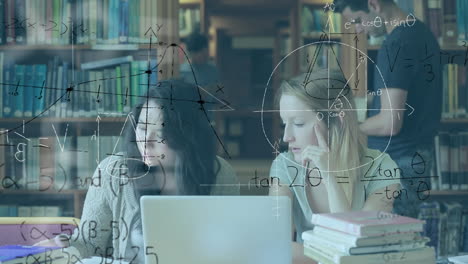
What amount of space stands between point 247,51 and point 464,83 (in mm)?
916

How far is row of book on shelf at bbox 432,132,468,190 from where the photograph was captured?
98.7 inches

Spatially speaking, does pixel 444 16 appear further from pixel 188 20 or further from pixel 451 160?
pixel 188 20

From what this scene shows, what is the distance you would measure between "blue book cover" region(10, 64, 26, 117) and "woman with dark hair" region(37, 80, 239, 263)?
40 centimetres

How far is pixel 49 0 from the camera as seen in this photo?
2398 mm

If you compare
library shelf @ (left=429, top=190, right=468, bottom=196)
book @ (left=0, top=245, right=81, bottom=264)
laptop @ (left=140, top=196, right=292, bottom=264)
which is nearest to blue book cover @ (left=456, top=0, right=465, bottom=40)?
library shelf @ (left=429, top=190, right=468, bottom=196)

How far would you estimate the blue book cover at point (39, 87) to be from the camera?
2.40 m

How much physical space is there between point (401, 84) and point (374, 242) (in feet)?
2.94

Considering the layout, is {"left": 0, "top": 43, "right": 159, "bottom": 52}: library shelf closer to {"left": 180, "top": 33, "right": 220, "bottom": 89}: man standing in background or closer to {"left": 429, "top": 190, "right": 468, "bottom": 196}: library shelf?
{"left": 180, "top": 33, "right": 220, "bottom": 89}: man standing in background

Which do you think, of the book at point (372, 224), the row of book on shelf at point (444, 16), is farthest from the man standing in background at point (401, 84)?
the book at point (372, 224)

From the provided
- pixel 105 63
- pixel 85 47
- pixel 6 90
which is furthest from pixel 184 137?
pixel 6 90

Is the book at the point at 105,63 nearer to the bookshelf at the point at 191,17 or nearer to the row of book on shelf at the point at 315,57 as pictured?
the bookshelf at the point at 191,17

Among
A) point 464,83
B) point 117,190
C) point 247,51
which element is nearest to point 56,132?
point 117,190

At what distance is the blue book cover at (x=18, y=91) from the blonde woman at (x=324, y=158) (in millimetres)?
1025

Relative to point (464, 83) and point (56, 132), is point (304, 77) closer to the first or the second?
point (464, 83)
